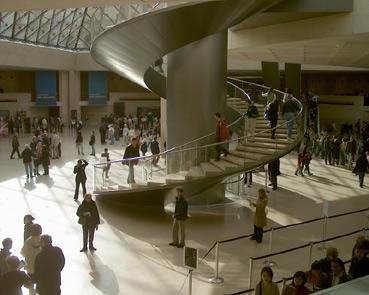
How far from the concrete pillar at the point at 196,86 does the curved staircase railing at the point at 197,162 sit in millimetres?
465

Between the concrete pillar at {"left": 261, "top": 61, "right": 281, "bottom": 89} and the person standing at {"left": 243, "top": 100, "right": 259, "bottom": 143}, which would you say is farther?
the concrete pillar at {"left": 261, "top": 61, "right": 281, "bottom": 89}

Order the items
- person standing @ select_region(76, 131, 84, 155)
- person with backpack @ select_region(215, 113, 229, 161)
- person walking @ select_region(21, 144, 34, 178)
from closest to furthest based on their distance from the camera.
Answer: person with backpack @ select_region(215, 113, 229, 161) → person walking @ select_region(21, 144, 34, 178) → person standing @ select_region(76, 131, 84, 155)

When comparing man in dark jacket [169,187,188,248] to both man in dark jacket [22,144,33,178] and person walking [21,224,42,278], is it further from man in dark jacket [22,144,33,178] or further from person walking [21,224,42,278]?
man in dark jacket [22,144,33,178]

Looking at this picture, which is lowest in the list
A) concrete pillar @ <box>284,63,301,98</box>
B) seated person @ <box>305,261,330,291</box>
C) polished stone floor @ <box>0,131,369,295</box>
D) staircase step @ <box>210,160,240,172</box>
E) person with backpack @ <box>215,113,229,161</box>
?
polished stone floor @ <box>0,131,369,295</box>

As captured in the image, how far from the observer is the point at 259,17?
14461 mm

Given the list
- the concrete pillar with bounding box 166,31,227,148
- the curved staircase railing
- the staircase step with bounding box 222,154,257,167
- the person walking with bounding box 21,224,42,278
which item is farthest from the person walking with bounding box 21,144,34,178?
the person walking with bounding box 21,224,42,278

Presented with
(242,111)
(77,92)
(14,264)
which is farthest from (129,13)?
(14,264)

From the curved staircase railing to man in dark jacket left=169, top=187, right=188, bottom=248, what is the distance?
197 cm

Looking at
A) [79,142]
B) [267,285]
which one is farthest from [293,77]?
[267,285]

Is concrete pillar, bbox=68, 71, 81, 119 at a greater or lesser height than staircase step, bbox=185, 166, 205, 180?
greater

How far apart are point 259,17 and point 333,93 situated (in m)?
26.1

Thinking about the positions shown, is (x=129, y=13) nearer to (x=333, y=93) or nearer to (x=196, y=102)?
(x=333, y=93)

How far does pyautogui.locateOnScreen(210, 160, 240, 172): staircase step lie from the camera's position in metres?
11.9

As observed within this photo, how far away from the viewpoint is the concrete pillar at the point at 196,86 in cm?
1305
